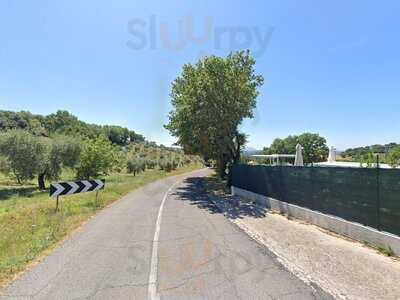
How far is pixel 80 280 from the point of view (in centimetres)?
669

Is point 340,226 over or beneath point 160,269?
over

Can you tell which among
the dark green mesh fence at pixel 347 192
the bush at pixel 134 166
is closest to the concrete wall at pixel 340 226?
the dark green mesh fence at pixel 347 192

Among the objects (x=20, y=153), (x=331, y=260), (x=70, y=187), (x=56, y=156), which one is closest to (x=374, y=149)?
(x=56, y=156)

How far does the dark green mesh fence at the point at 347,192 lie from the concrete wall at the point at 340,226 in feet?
0.58

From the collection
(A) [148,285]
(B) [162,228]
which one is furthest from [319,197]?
(A) [148,285]

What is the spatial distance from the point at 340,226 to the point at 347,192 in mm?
1056

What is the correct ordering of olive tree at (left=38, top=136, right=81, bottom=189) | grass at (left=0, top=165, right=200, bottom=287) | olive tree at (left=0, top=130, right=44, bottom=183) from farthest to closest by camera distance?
olive tree at (left=38, top=136, right=81, bottom=189) → olive tree at (left=0, top=130, right=44, bottom=183) → grass at (left=0, top=165, right=200, bottom=287)

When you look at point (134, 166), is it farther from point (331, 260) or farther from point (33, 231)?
point (331, 260)

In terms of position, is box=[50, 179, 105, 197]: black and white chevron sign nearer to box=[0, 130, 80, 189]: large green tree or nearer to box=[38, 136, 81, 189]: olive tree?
box=[0, 130, 80, 189]: large green tree

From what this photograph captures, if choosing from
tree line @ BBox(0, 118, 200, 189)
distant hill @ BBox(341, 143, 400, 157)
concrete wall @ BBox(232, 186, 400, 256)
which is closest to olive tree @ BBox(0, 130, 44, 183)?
tree line @ BBox(0, 118, 200, 189)

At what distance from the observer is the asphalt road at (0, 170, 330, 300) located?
605cm

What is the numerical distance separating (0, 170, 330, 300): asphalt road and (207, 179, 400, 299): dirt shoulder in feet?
1.38

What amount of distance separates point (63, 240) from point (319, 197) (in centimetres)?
842

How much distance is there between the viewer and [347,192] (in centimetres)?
1137
